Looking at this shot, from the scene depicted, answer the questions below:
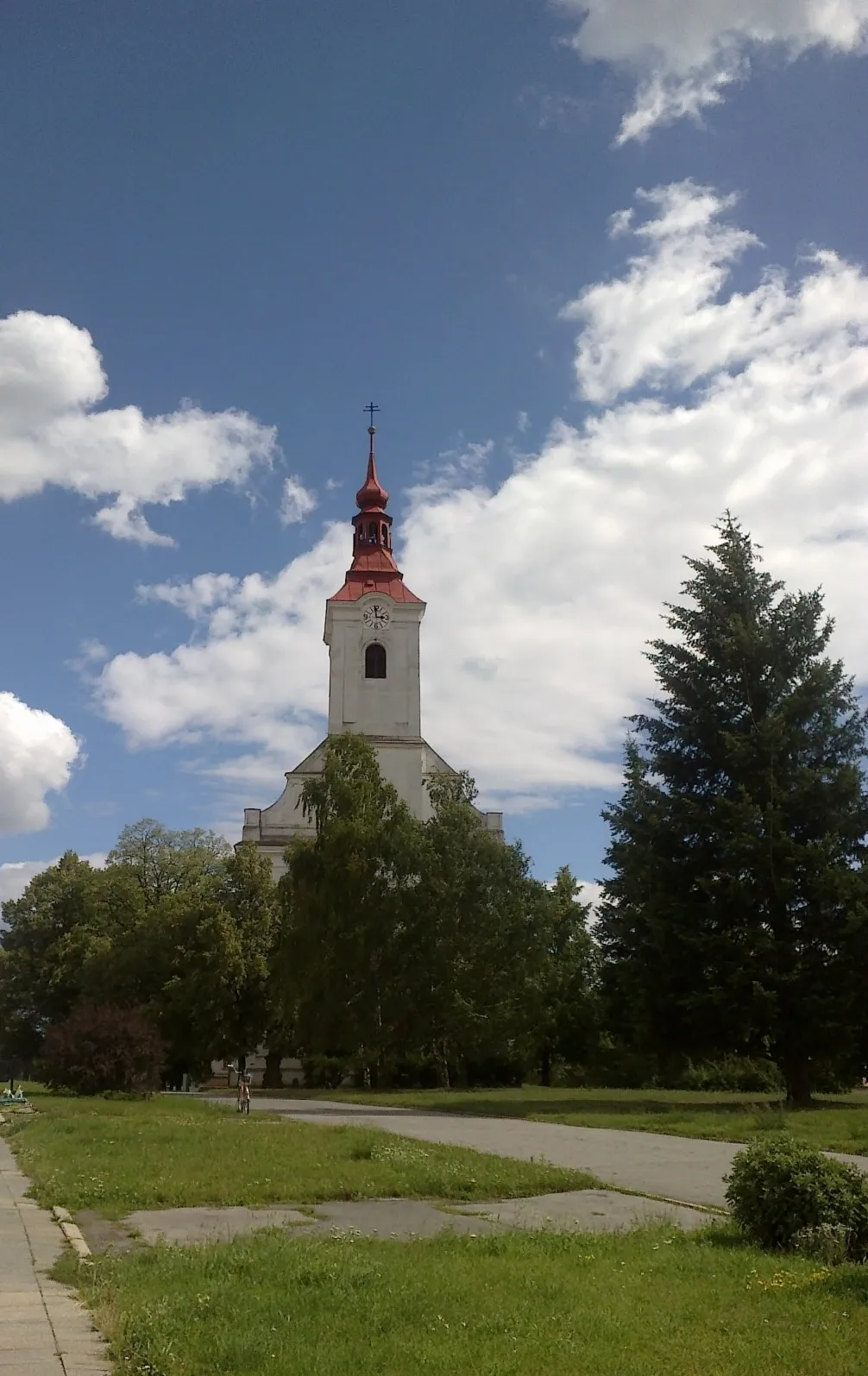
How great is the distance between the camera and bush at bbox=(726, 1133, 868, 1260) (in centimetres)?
801

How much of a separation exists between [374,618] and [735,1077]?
105 feet

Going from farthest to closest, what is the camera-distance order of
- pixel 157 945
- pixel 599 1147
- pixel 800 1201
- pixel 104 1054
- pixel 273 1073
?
pixel 273 1073 < pixel 157 945 < pixel 104 1054 < pixel 599 1147 < pixel 800 1201

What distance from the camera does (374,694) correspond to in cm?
6231

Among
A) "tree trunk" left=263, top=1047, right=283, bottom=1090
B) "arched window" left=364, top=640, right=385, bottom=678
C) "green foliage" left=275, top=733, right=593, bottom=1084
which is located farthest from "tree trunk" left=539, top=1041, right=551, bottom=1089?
"arched window" left=364, top=640, right=385, bottom=678

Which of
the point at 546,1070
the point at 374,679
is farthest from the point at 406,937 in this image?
the point at 374,679

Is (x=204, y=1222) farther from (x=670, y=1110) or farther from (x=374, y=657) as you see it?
(x=374, y=657)

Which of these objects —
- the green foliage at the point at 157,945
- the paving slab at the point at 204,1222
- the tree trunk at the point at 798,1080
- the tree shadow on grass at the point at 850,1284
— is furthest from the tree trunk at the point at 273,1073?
the tree shadow on grass at the point at 850,1284

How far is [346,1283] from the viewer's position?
22.8ft

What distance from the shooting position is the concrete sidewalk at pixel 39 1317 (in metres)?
5.57

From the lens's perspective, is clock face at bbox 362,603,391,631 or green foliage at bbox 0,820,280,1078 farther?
clock face at bbox 362,603,391,631

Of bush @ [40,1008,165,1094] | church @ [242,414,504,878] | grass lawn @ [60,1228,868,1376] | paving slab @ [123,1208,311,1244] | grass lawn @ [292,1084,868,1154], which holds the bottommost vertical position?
paving slab @ [123,1208,311,1244]

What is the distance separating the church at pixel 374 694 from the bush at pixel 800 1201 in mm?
50906

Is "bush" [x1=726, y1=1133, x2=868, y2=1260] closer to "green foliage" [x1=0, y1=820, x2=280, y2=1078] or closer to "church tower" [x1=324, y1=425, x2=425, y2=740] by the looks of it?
"green foliage" [x1=0, y1=820, x2=280, y2=1078]

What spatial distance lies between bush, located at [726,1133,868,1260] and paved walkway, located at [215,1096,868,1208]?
1.63 m
